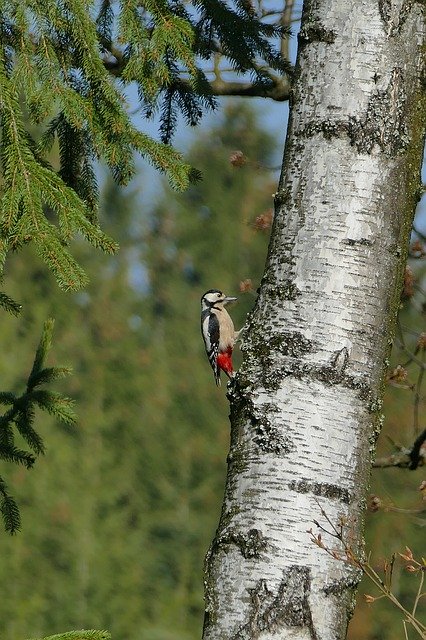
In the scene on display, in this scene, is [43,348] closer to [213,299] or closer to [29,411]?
[29,411]

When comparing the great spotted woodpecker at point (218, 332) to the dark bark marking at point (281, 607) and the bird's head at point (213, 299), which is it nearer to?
the bird's head at point (213, 299)

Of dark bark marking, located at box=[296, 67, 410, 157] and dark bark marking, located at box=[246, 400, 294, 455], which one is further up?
dark bark marking, located at box=[296, 67, 410, 157]

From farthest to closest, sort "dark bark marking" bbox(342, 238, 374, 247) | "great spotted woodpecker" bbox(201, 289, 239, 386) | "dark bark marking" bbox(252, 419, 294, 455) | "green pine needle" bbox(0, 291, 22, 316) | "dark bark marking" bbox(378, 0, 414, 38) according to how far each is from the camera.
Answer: "great spotted woodpecker" bbox(201, 289, 239, 386)
"green pine needle" bbox(0, 291, 22, 316)
"dark bark marking" bbox(378, 0, 414, 38)
"dark bark marking" bbox(342, 238, 374, 247)
"dark bark marking" bbox(252, 419, 294, 455)

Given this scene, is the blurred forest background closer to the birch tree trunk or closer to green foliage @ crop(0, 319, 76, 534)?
green foliage @ crop(0, 319, 76, 534)

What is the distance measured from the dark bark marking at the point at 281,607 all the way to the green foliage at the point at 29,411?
1429mm

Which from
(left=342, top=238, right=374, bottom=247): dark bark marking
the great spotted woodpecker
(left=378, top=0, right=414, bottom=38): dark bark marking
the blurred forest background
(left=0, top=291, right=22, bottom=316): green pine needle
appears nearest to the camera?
(left=342, top=238, right=374, bottom=247): dark bark marking

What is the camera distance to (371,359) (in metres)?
2.46

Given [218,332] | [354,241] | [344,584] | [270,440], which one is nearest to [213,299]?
[218,332]

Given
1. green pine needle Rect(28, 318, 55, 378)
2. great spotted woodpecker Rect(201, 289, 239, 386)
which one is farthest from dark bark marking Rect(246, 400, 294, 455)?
great spotted woodpecker Rect(201, 289, 239, 386)

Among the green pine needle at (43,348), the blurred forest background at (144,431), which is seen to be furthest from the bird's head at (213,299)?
the blurred forest background at (144,431)

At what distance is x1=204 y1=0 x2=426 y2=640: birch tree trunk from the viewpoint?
7.54 feet

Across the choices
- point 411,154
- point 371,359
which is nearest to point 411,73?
point 411,154

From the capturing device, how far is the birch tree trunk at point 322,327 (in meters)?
2.30

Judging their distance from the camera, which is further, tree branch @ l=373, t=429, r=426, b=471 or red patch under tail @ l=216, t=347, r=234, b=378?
red patch under tail @ l=216, t=347, r=234, b=378
